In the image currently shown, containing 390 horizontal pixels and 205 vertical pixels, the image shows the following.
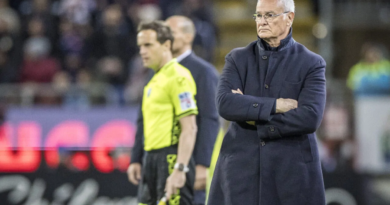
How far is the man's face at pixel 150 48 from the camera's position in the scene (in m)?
4.52

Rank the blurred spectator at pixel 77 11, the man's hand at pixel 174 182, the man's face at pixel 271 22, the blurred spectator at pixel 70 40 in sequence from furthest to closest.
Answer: the blurred spectator at pixel 77 11
the blurred spectator at pixel 70 40
the man's hand at pixel 174 182
the man's face at pixel 271 22

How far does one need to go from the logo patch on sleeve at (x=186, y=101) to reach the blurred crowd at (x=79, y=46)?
5.96 meters

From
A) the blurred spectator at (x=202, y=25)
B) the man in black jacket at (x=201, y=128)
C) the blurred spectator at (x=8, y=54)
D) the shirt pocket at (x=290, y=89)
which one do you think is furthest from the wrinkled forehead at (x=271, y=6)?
the blurred spectator at (x=8, y=54)

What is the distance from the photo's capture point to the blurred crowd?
10414 millimetres

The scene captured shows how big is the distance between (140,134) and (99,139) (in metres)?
5.24

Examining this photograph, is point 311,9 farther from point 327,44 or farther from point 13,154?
point 13,154

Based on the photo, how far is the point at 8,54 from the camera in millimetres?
11328

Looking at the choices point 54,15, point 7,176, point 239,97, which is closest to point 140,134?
point 239,97

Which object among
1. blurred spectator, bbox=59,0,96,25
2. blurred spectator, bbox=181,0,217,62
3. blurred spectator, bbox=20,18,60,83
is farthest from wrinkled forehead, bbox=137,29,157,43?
blurred spectator, bbox=59,0,96,25

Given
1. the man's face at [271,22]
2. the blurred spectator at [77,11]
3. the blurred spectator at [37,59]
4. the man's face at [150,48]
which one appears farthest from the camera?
the blurred spectator at [77,11]

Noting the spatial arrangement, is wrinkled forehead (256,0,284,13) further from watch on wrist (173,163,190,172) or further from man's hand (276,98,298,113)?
watch on wrist (173,163,190,172)

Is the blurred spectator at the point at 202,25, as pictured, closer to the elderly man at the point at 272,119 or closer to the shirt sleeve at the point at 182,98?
the shirt sleeve at the point at 182,98

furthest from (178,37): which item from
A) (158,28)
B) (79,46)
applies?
(79,46)

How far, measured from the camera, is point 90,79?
1092cm
